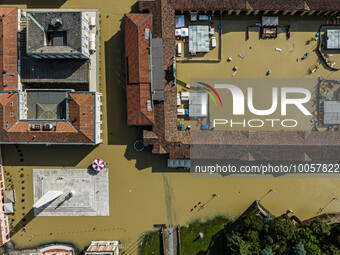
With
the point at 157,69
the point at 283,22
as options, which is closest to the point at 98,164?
the point at 157,69

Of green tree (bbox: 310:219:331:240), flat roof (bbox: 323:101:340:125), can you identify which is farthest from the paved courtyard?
flat roof (bbox: 323:101:340:125)

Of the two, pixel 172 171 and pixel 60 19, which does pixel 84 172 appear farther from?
pixel 60 19

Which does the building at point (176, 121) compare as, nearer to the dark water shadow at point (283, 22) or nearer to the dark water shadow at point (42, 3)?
the dark water shadow at point (283, 22)

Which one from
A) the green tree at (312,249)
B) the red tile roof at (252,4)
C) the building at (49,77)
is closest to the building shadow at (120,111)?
the building at (49,77)

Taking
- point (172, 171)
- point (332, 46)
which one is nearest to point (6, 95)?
point (172, 171)

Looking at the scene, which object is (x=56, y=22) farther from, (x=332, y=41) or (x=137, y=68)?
(x=332, y=41)

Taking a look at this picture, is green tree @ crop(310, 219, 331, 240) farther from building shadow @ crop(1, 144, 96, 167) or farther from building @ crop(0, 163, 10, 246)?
building @ crop(0, 163, 10, 246)
